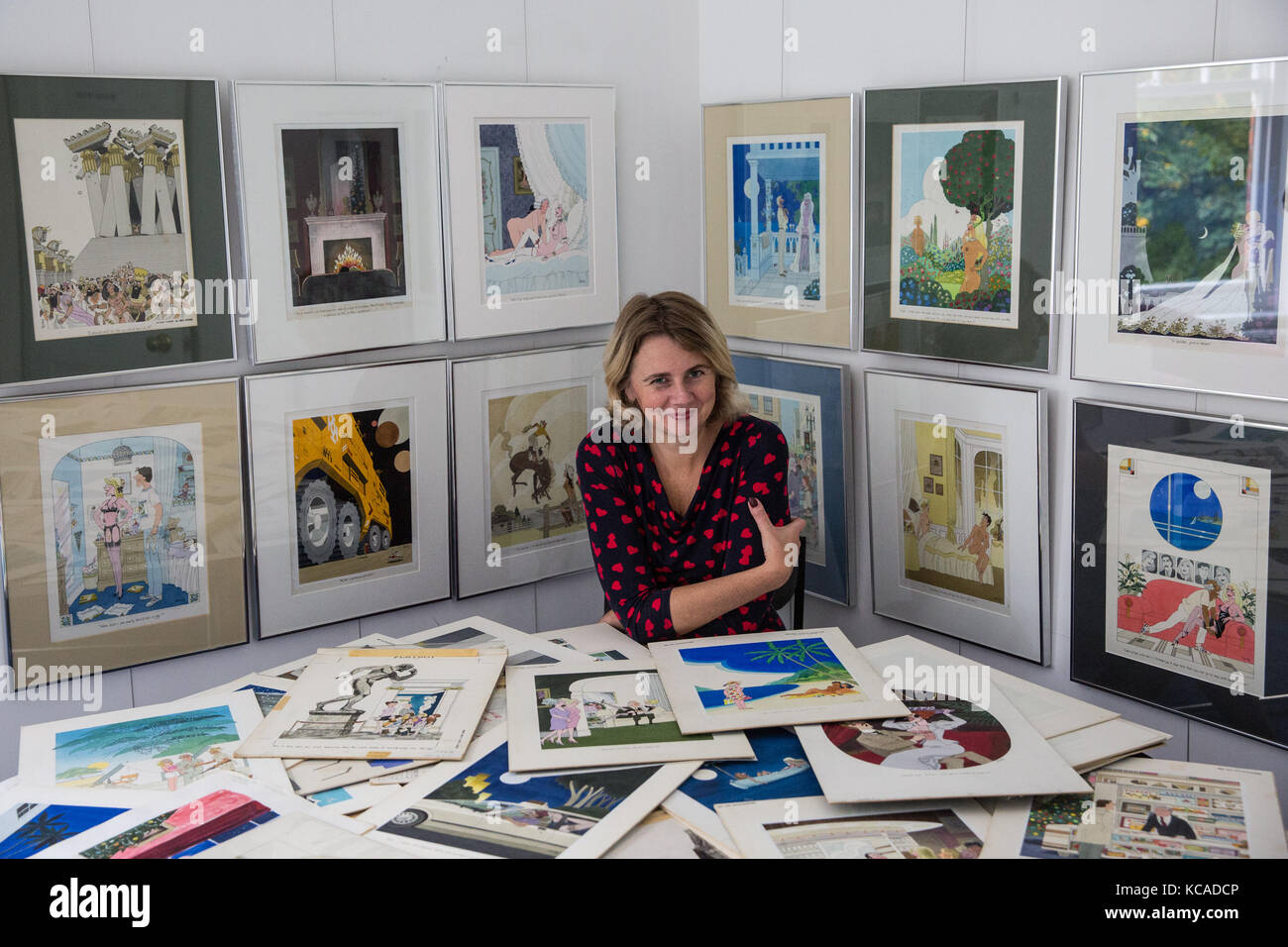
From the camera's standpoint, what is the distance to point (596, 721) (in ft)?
5.65

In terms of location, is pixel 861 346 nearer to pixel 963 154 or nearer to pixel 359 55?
pixel 963 154

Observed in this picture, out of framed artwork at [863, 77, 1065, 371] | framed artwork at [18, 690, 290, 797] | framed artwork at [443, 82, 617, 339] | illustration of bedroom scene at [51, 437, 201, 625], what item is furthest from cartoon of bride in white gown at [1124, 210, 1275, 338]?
illustration of bedroom scene at [51, 437, 201, 625]

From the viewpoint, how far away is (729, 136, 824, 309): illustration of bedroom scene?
3070mm

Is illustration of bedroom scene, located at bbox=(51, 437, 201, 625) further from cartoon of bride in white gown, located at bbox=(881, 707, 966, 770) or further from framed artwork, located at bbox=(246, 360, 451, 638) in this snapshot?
cartoon of bride in white gown, located at bbox=(881, 707, 966, 770)

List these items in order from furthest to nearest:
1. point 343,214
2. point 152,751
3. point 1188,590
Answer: point 343,214 → point 1188,590 → point 152,751

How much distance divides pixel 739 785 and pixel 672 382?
3.69ft

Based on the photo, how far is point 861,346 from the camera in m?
3.00

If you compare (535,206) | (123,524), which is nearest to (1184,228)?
(535,206)

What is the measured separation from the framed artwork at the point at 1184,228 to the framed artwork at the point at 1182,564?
118mm

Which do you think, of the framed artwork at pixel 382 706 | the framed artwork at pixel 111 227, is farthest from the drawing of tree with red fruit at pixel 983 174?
the framed artwork at pixel 111 227

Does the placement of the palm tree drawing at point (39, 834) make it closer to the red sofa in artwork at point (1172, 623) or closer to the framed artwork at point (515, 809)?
the framed artwork at point (515, 809)

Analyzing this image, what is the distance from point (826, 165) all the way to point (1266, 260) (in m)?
1.20

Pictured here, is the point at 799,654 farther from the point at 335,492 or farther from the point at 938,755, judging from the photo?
the point at 335,492

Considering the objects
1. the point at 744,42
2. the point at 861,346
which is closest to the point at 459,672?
the point at 861,346
